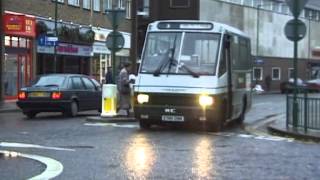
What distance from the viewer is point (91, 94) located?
2384 cm

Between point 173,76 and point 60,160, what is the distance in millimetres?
6060

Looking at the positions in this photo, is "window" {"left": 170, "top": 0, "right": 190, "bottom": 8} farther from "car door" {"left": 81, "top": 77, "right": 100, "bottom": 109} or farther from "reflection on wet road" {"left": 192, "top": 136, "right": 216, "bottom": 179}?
"reflection on wet road" {"left": 192, "top": 136, "right": 216, "bottom": 179}

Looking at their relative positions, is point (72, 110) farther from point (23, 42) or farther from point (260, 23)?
point (260, 23)

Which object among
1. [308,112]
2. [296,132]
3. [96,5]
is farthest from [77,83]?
[96,5]

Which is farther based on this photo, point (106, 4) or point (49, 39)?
point (106, 4)

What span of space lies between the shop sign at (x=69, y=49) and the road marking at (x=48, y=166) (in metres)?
25.3

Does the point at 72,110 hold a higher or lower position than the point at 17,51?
lower

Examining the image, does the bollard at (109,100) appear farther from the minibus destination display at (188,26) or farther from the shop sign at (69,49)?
the shop sign at (69,49)

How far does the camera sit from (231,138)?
15797 mm

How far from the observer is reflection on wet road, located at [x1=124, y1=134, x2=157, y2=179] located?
10.1 meters

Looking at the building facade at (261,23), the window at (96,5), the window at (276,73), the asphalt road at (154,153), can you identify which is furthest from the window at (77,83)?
the window at (276,73)

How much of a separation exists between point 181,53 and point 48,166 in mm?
7186

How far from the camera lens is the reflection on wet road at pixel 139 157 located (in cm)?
1014

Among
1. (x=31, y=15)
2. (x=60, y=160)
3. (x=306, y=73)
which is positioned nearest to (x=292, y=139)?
(x=60, y=160)
